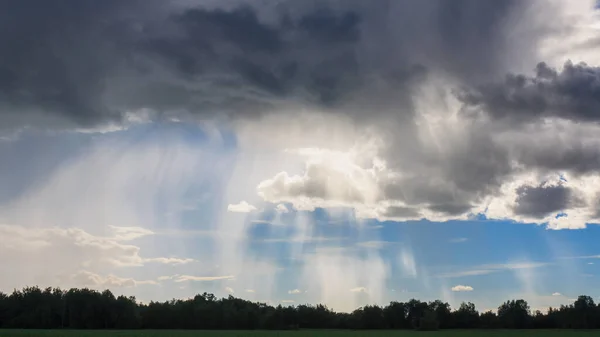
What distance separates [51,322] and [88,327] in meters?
10.3

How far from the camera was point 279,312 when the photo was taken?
19825cm

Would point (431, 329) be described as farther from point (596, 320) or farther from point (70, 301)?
point (70, 301)

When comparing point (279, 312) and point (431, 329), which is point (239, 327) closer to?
point (279, 312)

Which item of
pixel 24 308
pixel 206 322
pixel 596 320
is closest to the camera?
pixel 24 308

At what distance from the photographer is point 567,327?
19950cm

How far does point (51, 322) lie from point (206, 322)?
4432cm

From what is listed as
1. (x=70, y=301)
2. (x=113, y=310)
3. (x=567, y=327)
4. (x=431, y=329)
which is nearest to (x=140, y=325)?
(x=113, y=310)

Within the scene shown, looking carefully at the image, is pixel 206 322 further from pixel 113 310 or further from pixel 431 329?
pixel 431 329

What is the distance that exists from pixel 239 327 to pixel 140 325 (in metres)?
30.1

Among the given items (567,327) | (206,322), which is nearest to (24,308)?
(206,322)

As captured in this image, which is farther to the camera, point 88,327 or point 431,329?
point 431,329

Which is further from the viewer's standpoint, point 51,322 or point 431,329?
point 431,329

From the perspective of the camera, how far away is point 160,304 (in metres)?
185

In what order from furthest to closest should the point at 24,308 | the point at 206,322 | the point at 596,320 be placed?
the point at 596,320
the point at 206,322
the point at 24,308
